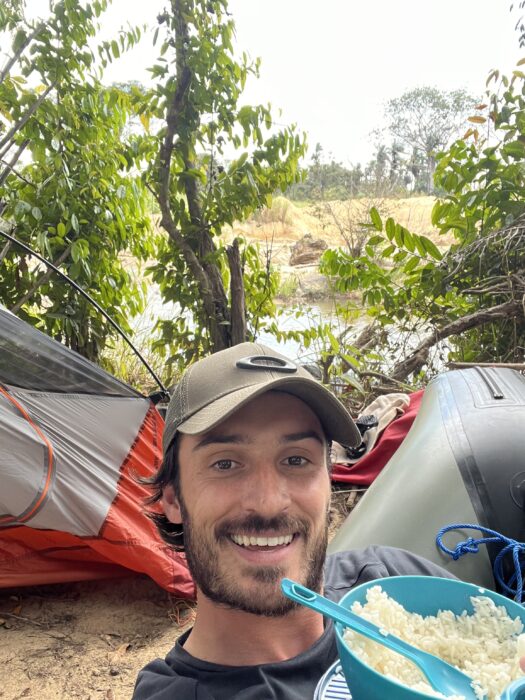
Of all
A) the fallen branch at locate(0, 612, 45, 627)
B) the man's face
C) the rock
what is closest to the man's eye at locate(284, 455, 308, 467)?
the man's face

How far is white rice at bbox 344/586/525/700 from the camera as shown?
644 millimetres

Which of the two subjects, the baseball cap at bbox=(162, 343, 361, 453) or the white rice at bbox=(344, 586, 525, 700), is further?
the baseball cap at bbox=(162, 343, 361, 453)

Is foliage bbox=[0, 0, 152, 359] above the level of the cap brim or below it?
above

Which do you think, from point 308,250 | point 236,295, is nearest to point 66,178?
point 236,295

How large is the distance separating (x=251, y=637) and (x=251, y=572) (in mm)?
112

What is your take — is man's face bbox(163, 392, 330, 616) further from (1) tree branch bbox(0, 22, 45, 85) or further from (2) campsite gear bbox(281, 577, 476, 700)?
(1) tree branch bbox(0, 22, 45, 85)

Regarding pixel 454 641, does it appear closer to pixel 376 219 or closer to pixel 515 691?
pixel 515 691

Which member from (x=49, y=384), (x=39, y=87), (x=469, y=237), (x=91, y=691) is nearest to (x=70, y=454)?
(x=49, y=384)

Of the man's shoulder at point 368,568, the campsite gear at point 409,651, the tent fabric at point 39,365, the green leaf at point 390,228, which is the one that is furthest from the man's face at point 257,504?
the green leaf at point 390,228

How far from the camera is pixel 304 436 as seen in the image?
40.4 inches

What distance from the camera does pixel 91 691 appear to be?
5.89 ft

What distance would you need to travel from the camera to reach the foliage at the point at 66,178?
2.95m

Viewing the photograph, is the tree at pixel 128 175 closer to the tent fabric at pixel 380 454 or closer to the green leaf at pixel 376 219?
the green leaf at pixel 376 219

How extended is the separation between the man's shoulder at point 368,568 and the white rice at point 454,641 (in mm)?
338
